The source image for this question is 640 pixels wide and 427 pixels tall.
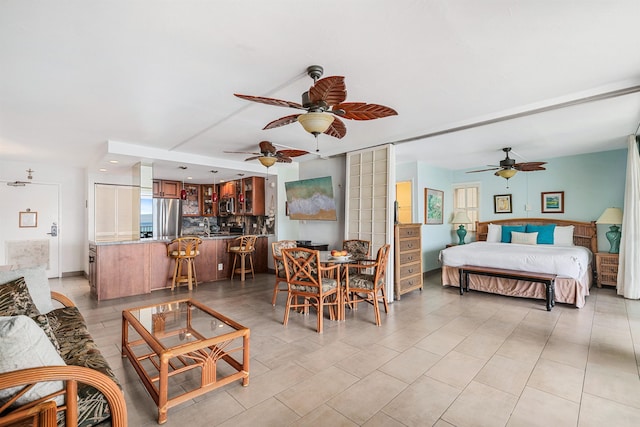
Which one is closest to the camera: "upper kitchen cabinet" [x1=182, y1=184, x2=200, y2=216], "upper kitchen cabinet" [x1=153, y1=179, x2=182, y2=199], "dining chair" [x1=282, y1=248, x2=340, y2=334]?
"dining chair" [x1=282, y1=248, x2=340, y2=334]

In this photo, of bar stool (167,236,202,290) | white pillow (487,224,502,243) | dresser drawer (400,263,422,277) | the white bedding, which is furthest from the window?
bar stool (167,236,202,290)

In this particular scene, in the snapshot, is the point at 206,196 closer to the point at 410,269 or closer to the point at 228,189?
the point at 228,189

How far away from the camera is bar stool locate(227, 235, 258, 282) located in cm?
587

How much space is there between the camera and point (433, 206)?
22.1 feet

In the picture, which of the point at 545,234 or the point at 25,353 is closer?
the point at 25,353

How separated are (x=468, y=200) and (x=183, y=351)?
720 cm

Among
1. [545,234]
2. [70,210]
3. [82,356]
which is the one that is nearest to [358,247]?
[82,356]

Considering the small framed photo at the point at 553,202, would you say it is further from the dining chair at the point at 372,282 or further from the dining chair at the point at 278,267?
the dining chair at the point at 278,267

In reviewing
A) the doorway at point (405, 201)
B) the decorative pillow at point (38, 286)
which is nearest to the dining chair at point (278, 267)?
the decorative pillow at point (38, 286)

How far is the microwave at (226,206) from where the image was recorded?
8009 mm

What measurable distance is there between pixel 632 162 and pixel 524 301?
254 centimetres

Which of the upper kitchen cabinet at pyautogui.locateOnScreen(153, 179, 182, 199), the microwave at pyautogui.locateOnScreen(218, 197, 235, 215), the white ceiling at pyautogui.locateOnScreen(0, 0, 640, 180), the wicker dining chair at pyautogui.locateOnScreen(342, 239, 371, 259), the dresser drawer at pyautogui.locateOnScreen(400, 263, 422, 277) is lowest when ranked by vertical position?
the dresser drawer at pyautogui.locateOnScreen(400, 263, 422, 277)

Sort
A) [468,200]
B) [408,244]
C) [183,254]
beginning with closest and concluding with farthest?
[408,244], [183,254], [468,200]

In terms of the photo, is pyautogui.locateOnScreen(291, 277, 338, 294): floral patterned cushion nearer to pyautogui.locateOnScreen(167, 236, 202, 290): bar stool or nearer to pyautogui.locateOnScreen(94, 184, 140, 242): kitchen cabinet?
pyautogui.locateOnScreen(167, 236, 202, 290): bar stool
